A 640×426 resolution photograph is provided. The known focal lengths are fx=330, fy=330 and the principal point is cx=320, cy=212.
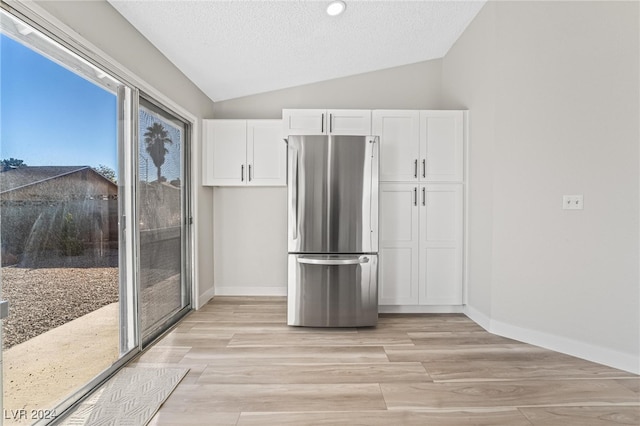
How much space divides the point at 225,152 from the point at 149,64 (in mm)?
1203

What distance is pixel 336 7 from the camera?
8.26ft

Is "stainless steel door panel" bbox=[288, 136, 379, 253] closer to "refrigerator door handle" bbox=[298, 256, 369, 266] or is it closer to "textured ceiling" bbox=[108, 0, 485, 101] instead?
"refrigerator door handle" bbox=[298, 256, 369, 266]

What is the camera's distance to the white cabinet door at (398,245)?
327cm

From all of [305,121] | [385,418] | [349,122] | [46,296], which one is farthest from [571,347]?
[46,296]

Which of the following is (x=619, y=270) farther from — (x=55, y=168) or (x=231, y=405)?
(x=55, y=168)

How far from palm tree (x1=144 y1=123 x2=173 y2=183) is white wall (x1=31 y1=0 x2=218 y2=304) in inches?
12.2

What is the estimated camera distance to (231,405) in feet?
6.07

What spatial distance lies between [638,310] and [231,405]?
272 centimetres

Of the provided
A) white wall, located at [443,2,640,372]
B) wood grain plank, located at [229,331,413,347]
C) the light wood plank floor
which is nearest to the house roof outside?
the light wood plank floor

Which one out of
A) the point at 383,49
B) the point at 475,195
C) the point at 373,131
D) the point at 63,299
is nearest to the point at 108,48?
the point at 63,299

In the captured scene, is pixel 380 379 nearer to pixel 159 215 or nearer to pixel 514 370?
pixel 514 370

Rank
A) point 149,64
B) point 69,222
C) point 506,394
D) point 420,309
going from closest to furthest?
1. point 69,222
2. point 506,394
3. point 149,64
4. point 420,309

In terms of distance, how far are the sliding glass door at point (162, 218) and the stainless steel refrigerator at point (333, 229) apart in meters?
1.11

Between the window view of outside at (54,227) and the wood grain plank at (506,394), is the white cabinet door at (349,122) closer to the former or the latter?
the window view of outside at (54,227)
